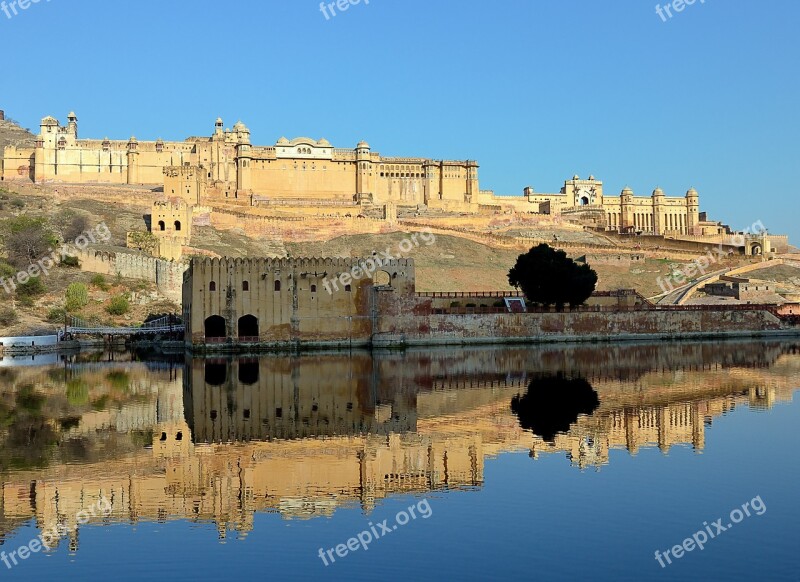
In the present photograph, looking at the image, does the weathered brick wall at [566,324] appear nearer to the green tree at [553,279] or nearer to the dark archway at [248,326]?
the green tree at [553,279]

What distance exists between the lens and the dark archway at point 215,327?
40281mm

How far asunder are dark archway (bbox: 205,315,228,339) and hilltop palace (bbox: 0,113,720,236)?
126 feet

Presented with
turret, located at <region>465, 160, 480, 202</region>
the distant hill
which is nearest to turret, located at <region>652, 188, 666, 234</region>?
turret, located at <region>465, 160, 480, 202</region>

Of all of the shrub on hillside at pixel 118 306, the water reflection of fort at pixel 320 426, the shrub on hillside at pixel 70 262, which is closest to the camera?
the water reflection of fort at pixel 320 426

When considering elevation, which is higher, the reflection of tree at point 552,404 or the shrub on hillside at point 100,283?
the shrub on hillside at point 100,283

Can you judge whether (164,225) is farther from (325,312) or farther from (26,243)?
(325,312)

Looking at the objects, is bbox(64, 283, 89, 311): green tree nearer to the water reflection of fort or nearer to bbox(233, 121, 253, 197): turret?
the water reflection of fort

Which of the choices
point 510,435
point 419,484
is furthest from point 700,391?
point 419,484

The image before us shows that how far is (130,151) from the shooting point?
85.4 m

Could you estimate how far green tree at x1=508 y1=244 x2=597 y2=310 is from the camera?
4541 cm

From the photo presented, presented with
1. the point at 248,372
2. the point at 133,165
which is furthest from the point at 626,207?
the point at 248,372

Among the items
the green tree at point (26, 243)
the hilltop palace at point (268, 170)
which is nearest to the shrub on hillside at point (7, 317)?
the green tree at point (26, 243)

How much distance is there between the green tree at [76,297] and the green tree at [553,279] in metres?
23.5

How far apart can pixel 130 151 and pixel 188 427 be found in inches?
2788
